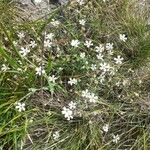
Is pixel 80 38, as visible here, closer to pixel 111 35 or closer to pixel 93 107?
pixel 111 35

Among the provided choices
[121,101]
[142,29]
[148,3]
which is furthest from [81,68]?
[148,3]

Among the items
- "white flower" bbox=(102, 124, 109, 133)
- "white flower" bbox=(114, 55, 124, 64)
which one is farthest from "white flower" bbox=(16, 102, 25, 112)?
"white flower" bbox=(114, 55, 124, 64)

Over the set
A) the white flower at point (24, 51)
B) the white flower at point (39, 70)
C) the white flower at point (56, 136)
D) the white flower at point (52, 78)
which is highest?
the white flower at point (24, 51)

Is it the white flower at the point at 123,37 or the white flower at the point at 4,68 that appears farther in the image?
the white flower at the point at 123,37

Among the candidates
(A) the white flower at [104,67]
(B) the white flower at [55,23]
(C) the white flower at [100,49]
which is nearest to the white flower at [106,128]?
(A) the white flower at [104,67]

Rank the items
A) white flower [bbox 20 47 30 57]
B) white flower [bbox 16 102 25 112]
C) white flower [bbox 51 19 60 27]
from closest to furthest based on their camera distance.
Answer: white flower [bbox 16 102 25 112] < white flower [bbox 20 47 30 57] < white flower [bbox 51 19 60 27]

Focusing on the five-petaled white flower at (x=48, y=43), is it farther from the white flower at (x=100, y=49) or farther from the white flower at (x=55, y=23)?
the white flower at (x=100, y=49)

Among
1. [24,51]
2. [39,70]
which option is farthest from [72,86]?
[24,51]

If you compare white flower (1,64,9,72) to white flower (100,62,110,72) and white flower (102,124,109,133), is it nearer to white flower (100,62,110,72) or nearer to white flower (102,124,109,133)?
white flower (100,62,110,72)
